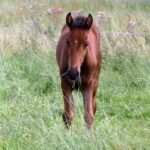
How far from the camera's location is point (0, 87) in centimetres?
840

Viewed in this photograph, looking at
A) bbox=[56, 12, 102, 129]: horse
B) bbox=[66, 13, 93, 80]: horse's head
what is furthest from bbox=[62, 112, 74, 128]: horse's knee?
bbox=[66, 13, 93, 80]: horse's head

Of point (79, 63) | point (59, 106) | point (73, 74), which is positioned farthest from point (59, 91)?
point (73, 74)

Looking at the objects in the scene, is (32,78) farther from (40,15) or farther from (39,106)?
(40,15)

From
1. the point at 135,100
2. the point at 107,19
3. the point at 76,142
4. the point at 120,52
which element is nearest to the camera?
the point at 76,142

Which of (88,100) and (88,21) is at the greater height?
(88,21)

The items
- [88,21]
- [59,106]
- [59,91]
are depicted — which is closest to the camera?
[88,21]

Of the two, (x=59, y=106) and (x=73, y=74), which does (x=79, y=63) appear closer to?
(x=73, y=74)

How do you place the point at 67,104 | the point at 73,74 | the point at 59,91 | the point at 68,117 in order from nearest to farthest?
1. the point at 73,74
2. the point at 68,117
3. the point at 67,104
4. the point at 59,91

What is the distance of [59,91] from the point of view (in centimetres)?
864

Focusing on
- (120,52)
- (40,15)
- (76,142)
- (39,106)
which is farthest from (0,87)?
(40,15)

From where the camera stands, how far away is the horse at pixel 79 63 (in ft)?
20.6

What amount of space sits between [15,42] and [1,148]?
5817mm

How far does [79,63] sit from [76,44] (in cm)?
21

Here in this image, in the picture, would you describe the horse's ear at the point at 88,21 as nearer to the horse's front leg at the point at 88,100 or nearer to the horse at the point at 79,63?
the horse at the point at 79,63
